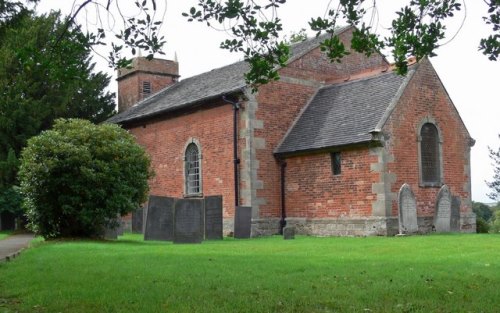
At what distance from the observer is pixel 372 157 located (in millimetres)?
20953

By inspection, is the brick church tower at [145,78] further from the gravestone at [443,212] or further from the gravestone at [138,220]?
the gravestone at [443,212]

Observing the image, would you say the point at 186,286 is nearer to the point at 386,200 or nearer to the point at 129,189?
the point at 129,189

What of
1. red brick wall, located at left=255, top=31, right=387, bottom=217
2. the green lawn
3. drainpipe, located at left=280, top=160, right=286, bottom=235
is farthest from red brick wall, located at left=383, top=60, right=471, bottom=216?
the green lawn

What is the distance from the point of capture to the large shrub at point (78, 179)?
19.2 meters

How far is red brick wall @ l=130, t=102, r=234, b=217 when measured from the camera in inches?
971

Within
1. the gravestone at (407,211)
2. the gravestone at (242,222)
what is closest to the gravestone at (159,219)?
the gravestone at (242,222)

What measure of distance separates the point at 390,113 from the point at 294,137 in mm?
4387

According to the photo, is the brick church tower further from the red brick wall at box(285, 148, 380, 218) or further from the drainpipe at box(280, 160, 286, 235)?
the red brick wall at box(285, 148, 380, 218)

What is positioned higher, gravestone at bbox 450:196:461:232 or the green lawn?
gravestone at bbox 450:196:461:232

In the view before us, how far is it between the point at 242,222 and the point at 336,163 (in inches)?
162

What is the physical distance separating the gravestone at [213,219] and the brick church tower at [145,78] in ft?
58.6

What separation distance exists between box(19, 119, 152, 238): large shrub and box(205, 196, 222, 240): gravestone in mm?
2436

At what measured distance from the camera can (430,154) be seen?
23031mm

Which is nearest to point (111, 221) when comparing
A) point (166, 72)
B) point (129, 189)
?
point (129, 189)
